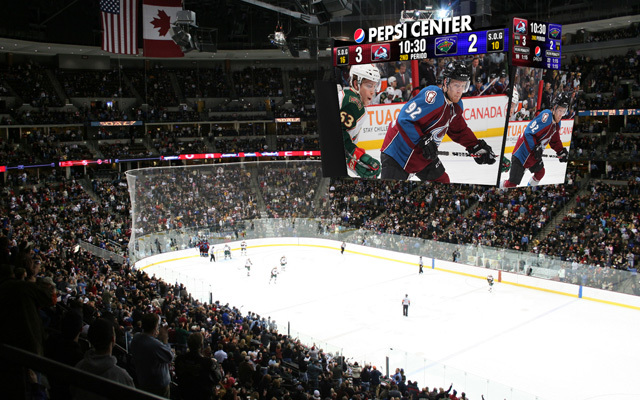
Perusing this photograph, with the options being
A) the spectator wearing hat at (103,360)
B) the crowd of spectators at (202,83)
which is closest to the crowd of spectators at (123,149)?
the crowd of spectators at (202,83)

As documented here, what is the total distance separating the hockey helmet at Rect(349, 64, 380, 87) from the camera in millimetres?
19188

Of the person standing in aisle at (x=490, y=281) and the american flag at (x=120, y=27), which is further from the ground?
the american flag at (x=120, y=27)

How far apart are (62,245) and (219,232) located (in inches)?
412

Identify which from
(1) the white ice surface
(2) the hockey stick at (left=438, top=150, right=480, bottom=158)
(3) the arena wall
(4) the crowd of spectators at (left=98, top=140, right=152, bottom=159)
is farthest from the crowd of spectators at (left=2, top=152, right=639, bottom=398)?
(2) the hockey stick at (left=438, top=150, right=480, bottom=158)

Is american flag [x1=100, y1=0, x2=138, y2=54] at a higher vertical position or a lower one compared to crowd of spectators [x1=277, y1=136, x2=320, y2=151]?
higher

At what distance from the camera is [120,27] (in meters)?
26.7

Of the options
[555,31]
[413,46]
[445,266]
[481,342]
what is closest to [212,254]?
[445,266]

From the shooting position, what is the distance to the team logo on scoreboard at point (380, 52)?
18592 millimetres

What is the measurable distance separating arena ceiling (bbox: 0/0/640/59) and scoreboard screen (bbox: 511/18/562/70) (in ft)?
34.7

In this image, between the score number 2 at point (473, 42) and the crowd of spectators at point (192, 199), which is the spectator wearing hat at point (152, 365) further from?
the crowd of spectators at point (192, 199)

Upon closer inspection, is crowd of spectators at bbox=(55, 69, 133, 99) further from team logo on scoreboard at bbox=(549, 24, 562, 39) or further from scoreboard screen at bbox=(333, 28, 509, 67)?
team logo on scoreboard at bbox=(549, 24, 562, 39)

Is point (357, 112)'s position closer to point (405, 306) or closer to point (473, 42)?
point (473, 42)

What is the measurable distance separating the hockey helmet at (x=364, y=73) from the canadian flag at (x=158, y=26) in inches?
535

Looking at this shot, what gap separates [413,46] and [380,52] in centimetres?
120
